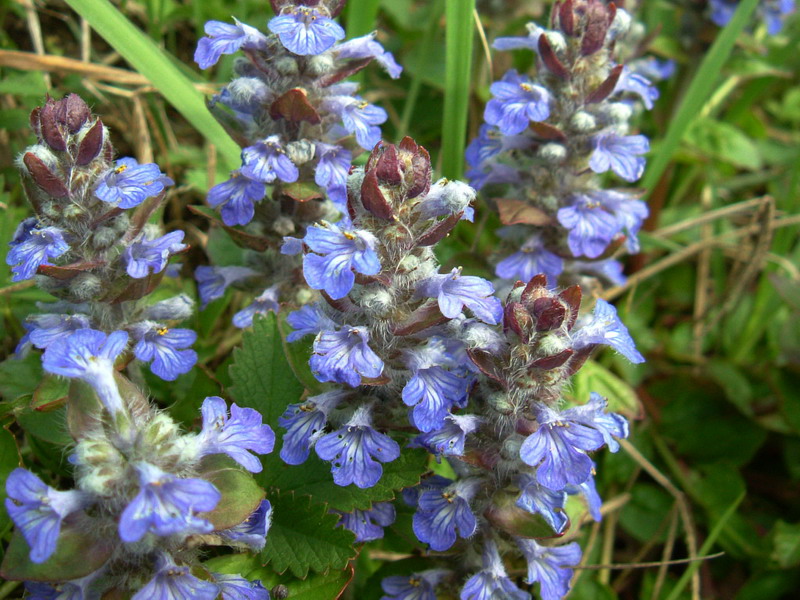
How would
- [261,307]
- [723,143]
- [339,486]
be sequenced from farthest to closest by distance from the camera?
[723,143], [261,307], [339,486]

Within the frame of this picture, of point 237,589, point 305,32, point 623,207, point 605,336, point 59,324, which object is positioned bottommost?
point 237,589

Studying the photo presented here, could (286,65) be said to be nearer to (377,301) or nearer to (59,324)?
(377,301)

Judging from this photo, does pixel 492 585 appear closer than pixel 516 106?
Yes

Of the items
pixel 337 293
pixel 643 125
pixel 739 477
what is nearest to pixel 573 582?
pixel 739 477

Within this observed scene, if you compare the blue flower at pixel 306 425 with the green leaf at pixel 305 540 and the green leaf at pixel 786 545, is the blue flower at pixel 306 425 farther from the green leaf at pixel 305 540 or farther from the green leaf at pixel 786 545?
the green leaf at pixel 786 545

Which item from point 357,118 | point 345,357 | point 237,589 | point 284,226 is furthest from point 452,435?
point 357,118

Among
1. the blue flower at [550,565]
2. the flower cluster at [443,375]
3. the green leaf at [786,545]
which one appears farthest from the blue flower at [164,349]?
the green leaf at [786,545]

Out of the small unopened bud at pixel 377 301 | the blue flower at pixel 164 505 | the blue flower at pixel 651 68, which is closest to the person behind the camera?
the blue flower at pixel 164 505

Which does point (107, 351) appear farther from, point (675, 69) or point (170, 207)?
point (675, 69)
